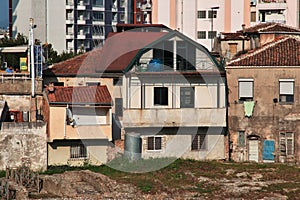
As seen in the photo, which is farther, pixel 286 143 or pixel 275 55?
pixel 275 55

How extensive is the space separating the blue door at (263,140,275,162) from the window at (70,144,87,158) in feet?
34.3

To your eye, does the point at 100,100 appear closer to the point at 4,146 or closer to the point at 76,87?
the point at 76,87

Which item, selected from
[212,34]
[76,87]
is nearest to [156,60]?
[76,87]

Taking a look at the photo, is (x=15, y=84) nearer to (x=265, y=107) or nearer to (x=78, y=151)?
(x=78, y=151)

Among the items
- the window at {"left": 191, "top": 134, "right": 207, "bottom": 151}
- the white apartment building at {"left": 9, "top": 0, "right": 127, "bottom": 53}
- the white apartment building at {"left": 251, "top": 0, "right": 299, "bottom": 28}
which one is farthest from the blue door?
the white apartment building at {"left": 9, "top": 0, "right": 127, "bottom": 53}

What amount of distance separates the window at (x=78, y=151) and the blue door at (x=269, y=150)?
34.3ft

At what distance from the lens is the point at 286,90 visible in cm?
4716

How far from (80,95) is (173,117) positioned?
5.42 meters

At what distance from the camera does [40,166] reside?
140ft

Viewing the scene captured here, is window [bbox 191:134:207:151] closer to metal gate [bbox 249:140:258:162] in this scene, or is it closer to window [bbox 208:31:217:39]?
metal gate [bbox 249:140:258:162]

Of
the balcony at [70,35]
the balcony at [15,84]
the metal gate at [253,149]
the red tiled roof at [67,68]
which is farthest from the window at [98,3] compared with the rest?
the balcony at [15,84]

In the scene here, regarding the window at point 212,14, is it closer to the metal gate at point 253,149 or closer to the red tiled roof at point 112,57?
the red tiled roof at point 112,57

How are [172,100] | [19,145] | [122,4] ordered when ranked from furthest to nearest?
[122,4], [172,100], [19,145]

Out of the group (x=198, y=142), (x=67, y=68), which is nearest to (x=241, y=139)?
(x=198, y=142)
